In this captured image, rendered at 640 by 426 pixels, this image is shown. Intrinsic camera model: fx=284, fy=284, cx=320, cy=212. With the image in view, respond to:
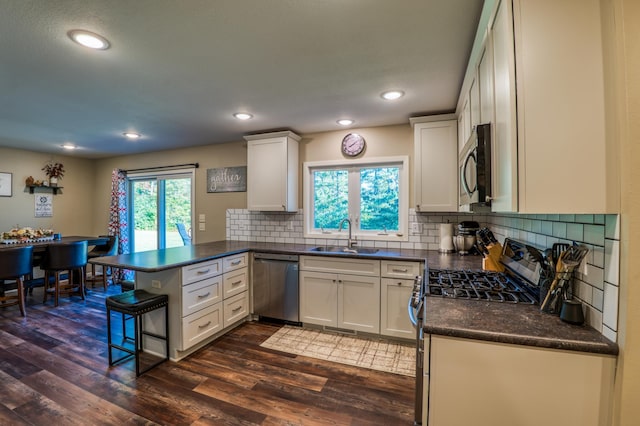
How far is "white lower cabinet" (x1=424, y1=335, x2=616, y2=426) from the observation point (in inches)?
38.0

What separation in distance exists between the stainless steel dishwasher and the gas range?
1568 millimetres

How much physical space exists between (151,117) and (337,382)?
312 cm

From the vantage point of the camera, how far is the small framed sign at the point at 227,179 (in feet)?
13.3

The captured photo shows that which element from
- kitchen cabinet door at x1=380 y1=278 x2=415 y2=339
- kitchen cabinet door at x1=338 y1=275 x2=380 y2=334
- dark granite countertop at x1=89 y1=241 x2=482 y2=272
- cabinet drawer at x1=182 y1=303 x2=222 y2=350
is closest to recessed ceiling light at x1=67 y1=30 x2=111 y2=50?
dark granite countertop at x1=89 y1=241 x2=482 y2=272

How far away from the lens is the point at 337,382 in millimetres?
2135

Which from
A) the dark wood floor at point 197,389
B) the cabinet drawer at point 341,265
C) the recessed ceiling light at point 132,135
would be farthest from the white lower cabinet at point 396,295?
the recessed ceiling light at point 132,135

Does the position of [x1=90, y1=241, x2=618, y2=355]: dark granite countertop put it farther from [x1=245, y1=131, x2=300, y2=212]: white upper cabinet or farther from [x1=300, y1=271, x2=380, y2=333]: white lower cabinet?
[x1=245, y1=131, x2=300, y2=212]: white upper cabinet

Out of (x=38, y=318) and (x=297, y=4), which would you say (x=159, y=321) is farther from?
(x=297, y=4)

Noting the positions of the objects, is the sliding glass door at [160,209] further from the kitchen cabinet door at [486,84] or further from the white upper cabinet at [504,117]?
the white upper cabinet at [504,117]

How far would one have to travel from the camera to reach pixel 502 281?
1.75 m

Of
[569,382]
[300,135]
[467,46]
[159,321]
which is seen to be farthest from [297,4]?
[159,321]

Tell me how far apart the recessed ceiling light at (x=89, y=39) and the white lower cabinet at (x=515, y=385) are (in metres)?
2.32

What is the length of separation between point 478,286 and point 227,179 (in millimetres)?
3505

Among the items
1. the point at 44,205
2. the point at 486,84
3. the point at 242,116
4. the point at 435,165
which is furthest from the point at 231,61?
the point at 44,205
